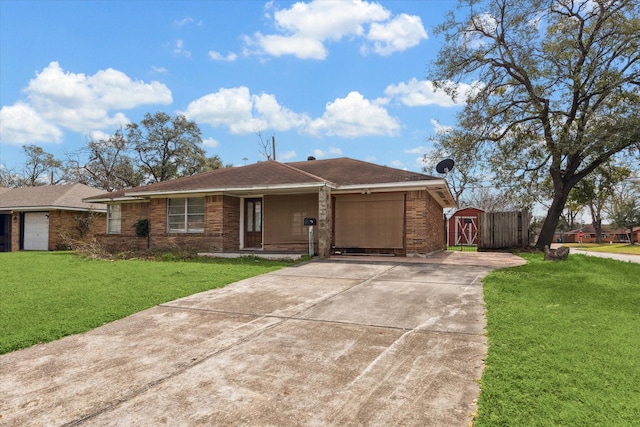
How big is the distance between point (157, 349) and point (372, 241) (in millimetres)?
10327

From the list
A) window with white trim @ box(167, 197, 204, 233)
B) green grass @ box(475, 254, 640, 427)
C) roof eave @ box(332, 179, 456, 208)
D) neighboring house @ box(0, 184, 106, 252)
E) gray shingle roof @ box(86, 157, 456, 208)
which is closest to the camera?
green grass @ box(475, 254, 640, 427)

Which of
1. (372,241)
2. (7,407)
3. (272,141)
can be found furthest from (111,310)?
(272,141)

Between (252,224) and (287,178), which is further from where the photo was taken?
(252,224)

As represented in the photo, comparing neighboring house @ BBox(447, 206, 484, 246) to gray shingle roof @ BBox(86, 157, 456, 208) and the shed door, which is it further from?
gray shingle roof @ BBox(86, 157, 456, 208)

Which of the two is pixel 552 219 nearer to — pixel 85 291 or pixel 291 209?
pixel 291 209

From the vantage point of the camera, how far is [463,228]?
27.3m

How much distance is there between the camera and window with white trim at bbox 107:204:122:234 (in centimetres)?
1806

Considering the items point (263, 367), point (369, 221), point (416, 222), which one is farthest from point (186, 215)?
point (263, 367)

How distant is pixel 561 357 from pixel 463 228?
968 inches

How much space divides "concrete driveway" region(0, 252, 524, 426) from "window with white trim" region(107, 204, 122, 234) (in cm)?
1307

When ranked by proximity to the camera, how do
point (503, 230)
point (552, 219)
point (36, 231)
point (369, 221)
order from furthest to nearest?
1. point (36, 231)
2. point (503, 230)
3. point (552, 219)
4. point (369, 221)

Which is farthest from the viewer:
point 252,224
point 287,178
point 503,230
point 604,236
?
point 604,236

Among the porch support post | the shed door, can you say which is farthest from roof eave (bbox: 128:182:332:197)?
the shed door

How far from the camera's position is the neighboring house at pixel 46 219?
72.0ft
